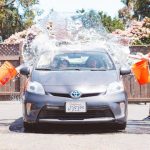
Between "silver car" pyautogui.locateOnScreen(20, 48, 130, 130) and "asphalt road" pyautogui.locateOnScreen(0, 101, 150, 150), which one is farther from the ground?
"silver car" pyautogui.locateOnScreen(20, 48, 130, 130)

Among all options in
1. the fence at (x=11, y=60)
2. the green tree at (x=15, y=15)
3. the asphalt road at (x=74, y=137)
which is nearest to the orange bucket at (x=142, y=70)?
the asphalt road at (x=74, y=137)

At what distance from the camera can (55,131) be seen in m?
9.70

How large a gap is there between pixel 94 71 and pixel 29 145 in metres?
2.25

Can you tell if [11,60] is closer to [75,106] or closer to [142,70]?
[142,70]

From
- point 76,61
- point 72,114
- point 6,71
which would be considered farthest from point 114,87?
point 6,71

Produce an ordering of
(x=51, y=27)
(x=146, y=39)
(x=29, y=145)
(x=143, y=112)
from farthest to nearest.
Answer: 1. (x=146, y=39)
2. (x=51, y=27)
3. (x=143, y=112)
4. (x=29, y=145)

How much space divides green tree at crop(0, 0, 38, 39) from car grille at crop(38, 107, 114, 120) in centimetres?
2363

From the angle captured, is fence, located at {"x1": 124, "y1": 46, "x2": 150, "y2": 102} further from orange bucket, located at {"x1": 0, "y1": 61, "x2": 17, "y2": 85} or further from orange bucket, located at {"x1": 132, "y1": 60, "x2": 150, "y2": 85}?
orange bucket, located at {"x1": 132, "y1": 60, "x2": 150, "y2": 85}

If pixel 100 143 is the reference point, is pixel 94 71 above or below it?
above

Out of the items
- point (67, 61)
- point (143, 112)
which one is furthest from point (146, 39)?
point (67, 61)

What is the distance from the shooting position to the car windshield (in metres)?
10.3

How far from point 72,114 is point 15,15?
91.2 ft

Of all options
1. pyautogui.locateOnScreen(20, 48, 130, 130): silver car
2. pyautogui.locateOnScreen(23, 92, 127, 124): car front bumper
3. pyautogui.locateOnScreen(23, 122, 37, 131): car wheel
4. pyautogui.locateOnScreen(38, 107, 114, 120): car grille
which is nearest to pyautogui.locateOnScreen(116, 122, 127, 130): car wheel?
pyautogui.locateOnScreen(20, 48, 130, 130): silver car

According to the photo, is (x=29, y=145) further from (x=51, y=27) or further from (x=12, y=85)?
(x=51, y=27)
